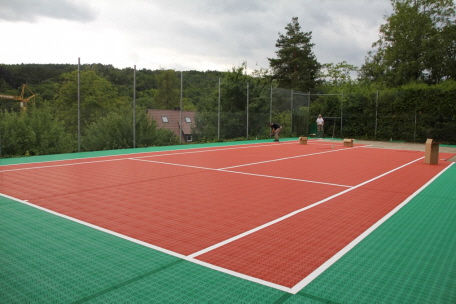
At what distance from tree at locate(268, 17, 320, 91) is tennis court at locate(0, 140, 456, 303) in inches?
1594

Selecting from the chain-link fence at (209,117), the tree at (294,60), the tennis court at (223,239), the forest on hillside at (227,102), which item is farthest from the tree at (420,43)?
the tennis court at (223,239)

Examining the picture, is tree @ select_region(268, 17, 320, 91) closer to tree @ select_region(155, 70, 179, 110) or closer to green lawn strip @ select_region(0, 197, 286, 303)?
tree @ select_region(155, 70, 179, 110)

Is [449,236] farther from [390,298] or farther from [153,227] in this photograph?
[153,227]

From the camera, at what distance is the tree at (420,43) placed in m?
37.6

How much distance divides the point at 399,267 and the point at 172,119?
1463 centimetres

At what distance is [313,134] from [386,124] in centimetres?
461

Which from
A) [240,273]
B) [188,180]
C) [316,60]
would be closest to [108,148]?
[188,180]

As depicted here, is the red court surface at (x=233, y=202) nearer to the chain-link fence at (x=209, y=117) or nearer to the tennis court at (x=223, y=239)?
the tennis court at (x=223, y=239)

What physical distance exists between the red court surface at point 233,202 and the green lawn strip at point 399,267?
257 millimetres

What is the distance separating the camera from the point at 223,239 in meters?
4.46

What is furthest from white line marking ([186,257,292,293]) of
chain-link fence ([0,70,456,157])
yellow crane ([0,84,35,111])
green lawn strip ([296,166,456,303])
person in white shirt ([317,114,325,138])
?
person in white shirt ([317,114,325,138])

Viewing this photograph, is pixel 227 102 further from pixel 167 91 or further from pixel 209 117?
pixel 167 91

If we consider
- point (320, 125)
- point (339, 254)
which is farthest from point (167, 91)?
point (339, 254)

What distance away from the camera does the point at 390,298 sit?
3.09 metres
